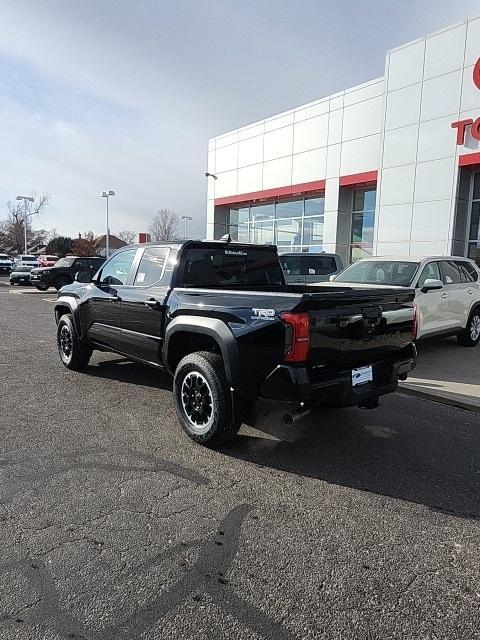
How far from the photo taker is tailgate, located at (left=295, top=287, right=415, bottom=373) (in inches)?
143

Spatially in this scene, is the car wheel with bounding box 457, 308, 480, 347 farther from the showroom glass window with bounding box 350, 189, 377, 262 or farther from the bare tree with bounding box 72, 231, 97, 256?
the bare tree with bounding box 72, 231, 97, 256

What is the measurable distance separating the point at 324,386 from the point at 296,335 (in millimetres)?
483

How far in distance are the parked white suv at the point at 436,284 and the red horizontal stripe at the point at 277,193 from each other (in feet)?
39.0

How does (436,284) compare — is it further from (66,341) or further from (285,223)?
(285,223)

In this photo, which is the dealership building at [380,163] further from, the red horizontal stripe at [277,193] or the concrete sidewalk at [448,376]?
the concrete sidewalk at [448,376]

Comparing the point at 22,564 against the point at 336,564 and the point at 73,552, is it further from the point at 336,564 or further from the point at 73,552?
the point at 336,564

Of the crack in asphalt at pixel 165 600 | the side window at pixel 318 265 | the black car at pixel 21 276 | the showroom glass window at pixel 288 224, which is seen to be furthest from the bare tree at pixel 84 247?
the crack in asphalt at pixel 165 600

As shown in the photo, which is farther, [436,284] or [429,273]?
[429,273]

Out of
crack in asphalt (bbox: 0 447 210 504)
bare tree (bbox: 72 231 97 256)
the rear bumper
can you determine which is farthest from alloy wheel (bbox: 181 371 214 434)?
bare tree (bbox: 72 231 97 256)

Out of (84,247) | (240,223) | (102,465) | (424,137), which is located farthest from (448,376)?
(84,247)

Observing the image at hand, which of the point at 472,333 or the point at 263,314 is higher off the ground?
A: the point at 263,314

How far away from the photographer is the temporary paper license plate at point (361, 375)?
3.94m

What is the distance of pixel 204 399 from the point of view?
13.9ft

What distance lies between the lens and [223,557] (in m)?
2.66
